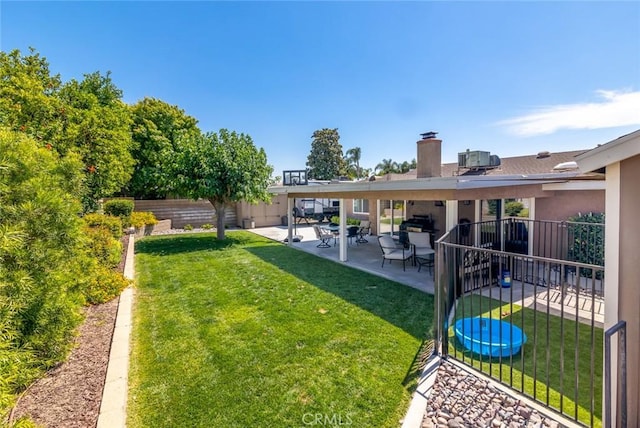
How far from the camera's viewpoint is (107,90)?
16062 mm

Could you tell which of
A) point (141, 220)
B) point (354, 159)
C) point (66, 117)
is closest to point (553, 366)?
point (66, 117)

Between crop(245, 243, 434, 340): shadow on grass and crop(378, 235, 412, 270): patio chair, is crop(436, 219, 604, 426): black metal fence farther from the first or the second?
crop(378, 235, 412, 270): patio chair

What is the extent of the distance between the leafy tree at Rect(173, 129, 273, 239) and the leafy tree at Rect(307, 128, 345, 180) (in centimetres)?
3579

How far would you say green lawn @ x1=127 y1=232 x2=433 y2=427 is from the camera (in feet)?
10.8

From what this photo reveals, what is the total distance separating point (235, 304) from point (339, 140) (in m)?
46.8

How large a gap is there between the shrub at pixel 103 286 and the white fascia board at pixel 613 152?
25.1 feet

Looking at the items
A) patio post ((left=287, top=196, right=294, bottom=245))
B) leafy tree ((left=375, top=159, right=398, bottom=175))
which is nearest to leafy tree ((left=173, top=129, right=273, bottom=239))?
patio post ((left=287, top=196, right=294, bottom=245))

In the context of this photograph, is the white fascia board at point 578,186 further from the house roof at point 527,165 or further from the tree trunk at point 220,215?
the tree trunk at point 220,215

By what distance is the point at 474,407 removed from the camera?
3.38 metres

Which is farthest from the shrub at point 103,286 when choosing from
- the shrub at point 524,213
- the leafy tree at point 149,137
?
the leafy tree at point 149,137

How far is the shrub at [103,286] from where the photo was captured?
6.15 metres

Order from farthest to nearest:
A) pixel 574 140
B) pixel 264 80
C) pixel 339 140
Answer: pixel 339 140 → pixel 264 80 → pixel 574 140

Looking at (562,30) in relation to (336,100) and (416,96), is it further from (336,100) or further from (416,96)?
(336,100)

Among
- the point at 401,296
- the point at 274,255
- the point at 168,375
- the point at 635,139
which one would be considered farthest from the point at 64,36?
the point at 635,139
